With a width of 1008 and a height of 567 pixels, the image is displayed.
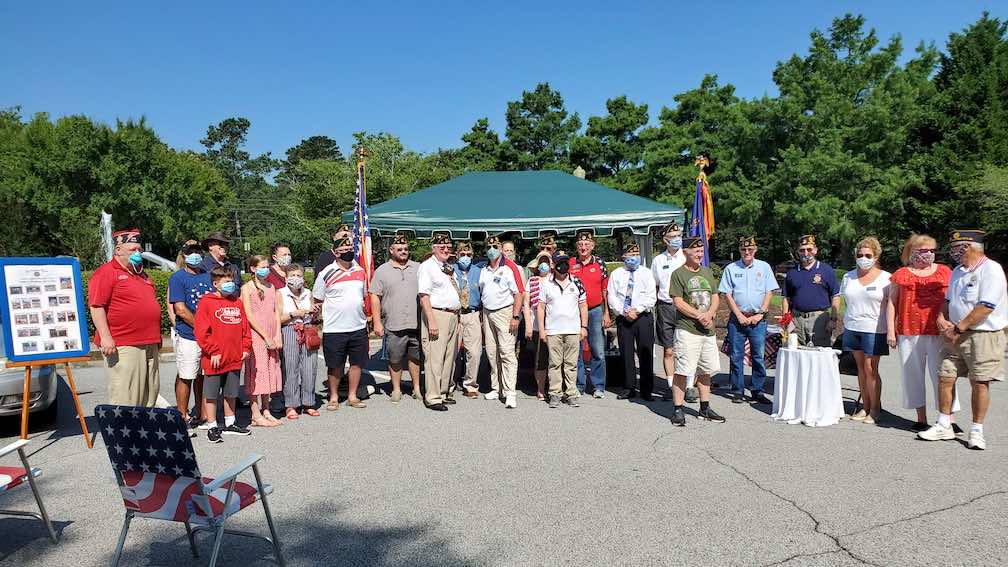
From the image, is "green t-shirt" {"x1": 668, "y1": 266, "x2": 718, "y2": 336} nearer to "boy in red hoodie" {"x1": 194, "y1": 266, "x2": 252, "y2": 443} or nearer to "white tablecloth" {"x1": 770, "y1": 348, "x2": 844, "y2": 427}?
"white tablecloth" {"x1": 770, "y1": 348, "x2": 844, "y2": 427}

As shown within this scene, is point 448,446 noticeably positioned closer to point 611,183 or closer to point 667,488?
point 667,488

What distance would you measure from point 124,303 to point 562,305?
4.47 m

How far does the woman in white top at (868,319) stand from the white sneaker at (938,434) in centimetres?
69

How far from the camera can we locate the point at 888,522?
13.4ft

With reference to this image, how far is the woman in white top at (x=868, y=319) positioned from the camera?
258 inches

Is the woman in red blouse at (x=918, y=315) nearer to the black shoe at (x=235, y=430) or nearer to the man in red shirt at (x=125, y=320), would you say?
the black shoe at (x=235, y=430)

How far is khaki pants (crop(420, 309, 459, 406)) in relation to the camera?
7.52m

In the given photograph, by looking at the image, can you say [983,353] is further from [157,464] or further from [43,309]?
[43,309]

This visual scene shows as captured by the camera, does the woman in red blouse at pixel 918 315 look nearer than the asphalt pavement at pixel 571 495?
No

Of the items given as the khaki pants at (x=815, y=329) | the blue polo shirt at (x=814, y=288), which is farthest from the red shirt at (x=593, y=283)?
the khaki pants at (x=815, y=329)

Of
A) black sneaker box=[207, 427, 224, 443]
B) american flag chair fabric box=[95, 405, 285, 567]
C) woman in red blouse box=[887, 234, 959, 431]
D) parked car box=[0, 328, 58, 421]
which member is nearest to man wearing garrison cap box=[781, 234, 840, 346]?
woman in red blouse box=[887, 234, 959, 431]

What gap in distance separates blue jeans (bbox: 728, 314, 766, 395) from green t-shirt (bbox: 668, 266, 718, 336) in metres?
1.37

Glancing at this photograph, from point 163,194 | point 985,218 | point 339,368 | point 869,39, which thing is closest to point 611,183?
point 869,39

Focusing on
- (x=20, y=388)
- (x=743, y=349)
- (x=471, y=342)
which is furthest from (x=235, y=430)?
(x=743, y=349)
